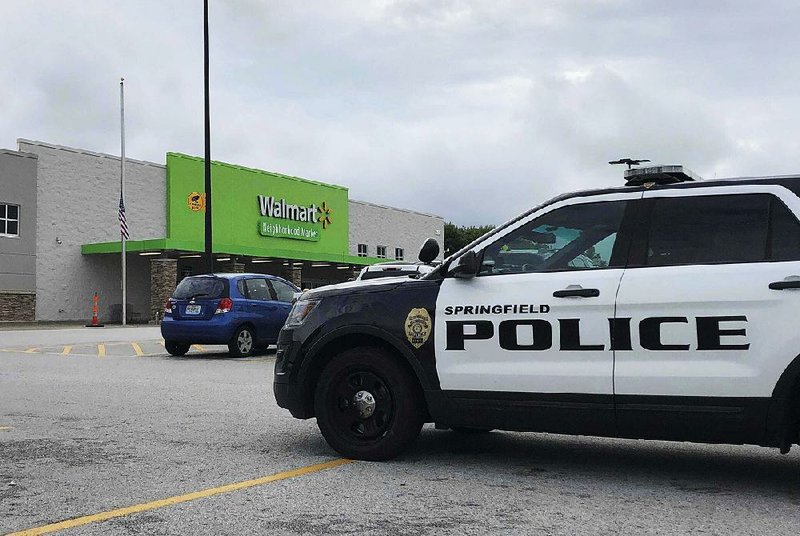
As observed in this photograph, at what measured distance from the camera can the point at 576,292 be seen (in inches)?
220

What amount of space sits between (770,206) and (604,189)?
1.06 m

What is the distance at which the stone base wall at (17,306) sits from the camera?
35438mm

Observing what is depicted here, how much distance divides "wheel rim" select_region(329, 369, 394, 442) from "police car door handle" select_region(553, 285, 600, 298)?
144 cm

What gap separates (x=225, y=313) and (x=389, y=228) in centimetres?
4457

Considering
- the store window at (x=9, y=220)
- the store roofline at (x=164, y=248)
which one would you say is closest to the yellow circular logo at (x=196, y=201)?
the store roofline at (x=164, y=248)

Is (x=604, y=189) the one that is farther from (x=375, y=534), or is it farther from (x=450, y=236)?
(x=450, y=236)

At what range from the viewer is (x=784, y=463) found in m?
6.31

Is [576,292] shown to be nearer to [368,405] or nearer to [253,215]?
[368,405]

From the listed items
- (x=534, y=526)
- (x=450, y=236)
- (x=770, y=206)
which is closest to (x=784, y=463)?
(x=770, y=206)

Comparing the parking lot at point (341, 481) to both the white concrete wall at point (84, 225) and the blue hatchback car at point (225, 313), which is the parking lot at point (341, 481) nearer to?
the blue hatchback car at point (225, 313)

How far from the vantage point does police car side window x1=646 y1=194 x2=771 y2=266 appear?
5.36m

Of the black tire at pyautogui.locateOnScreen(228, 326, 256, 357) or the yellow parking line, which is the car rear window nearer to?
the black tire at pyautogui.locateOnScreen(228, 326, 256, 357)

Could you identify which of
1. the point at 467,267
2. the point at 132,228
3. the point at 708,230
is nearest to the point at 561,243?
the point at 467,267

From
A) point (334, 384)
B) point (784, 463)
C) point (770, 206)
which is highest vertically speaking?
point (770, 206)
